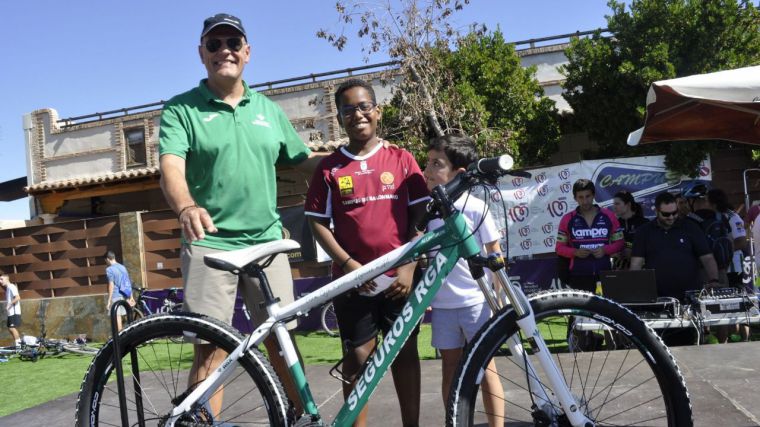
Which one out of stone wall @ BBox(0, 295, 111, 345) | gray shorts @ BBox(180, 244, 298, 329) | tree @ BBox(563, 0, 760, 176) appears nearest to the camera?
gray shorts @ BBox(180, 244, 298, 329)

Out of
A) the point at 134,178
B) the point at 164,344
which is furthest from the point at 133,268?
the point at 164,344

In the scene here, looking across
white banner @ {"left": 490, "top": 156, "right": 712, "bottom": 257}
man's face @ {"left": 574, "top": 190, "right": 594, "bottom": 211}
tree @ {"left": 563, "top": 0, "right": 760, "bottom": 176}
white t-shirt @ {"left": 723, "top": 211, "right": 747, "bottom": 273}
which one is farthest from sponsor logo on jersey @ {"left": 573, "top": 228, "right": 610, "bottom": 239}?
tree @ {"left": 563, "top": 0, "right": 760, "bottom": 176}

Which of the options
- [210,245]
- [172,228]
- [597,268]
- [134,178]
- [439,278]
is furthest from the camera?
[134,178]

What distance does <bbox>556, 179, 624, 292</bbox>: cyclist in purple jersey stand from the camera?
6727 millimetres

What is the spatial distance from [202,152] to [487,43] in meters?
14.1

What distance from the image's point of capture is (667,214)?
631cm

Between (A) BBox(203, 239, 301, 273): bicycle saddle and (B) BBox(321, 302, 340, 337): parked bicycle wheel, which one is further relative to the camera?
(B) BBox(321, 302, 340, 337): parked bicycle wheel

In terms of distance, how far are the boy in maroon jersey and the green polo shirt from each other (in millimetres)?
269

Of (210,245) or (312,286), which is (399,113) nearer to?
(312,286)

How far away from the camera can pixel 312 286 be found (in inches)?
428

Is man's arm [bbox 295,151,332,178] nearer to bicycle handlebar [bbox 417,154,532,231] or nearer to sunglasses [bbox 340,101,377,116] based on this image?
sunglasses [bbox 340,101,377,116]

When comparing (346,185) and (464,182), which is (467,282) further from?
(464,182)

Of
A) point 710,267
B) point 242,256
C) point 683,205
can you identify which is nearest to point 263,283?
point 242,256

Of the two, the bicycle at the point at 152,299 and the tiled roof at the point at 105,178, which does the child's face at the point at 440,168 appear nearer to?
the bicycle at the point at 152,299
